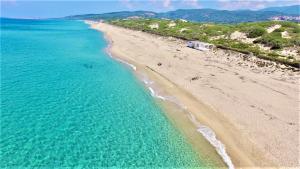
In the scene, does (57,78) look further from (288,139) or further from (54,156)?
(288,139)

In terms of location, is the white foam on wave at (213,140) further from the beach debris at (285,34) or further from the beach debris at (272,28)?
the beach debris at (272,28)

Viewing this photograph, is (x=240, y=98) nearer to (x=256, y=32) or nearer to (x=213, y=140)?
(x=213, y=140)

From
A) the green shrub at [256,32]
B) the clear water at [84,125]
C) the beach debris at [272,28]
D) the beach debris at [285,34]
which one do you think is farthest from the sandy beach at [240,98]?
the beach debris at [272,28]

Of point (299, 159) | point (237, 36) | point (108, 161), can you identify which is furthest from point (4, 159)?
point (237, 36)

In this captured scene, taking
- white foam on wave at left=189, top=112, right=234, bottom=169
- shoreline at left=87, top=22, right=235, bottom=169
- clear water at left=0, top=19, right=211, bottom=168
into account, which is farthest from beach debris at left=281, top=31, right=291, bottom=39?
white foam on wave at left=189, top=112, right=234, bottom=169

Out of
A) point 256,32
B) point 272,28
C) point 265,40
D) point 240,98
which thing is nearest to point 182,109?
point 240,98
